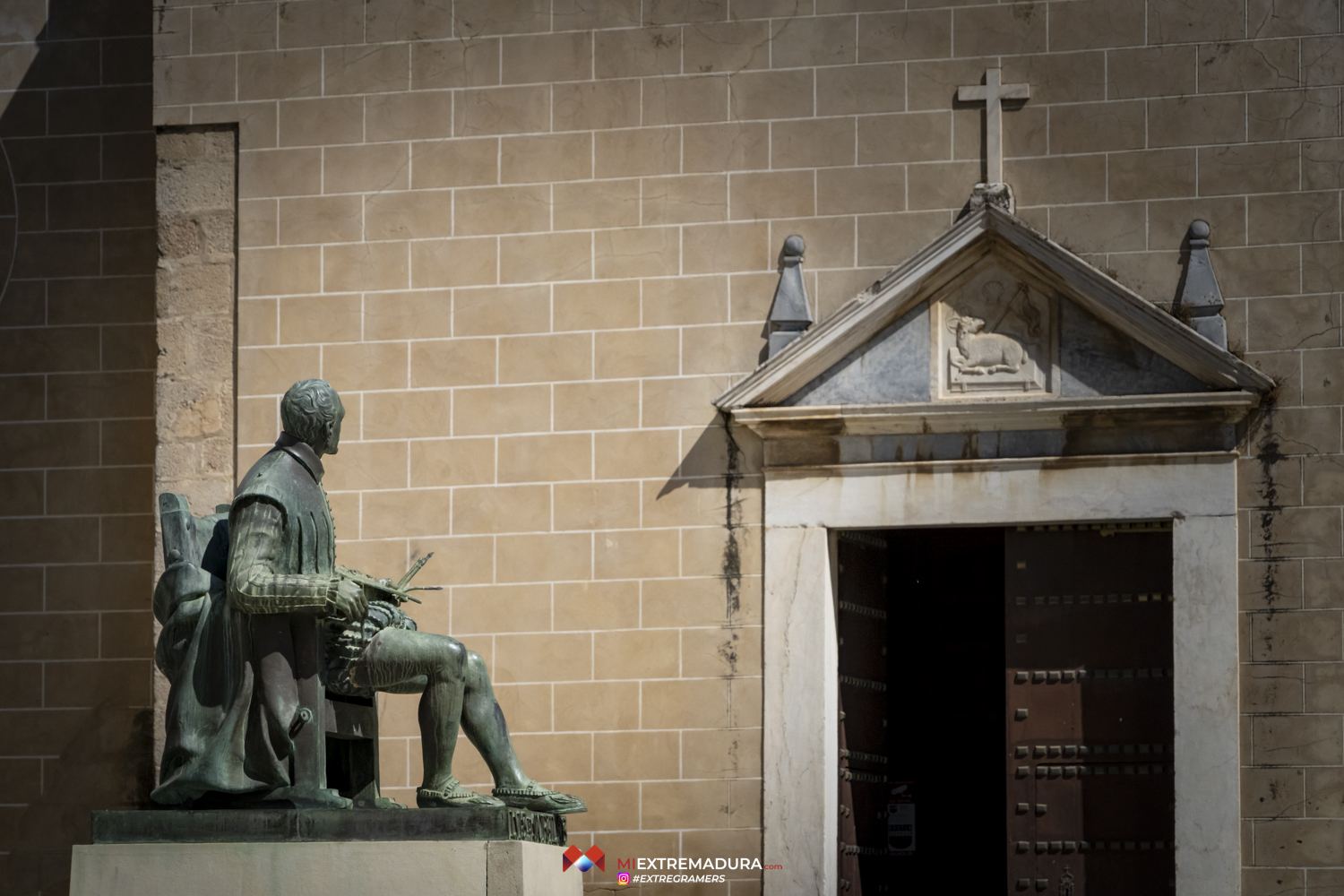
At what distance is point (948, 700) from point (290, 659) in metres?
6.87

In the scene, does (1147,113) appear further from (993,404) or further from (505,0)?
(505,0)

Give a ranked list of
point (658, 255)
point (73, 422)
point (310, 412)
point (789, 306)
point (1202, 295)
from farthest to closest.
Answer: point (73, 422), point (658, 255), point (789, 306), point (1202, 295), point (310, 412)

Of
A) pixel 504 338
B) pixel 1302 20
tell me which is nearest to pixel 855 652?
pixel 504 338

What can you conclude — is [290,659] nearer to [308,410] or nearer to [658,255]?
[308,410]

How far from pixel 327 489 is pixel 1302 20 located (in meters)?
5.28

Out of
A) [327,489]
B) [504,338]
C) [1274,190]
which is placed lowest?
[327,489]

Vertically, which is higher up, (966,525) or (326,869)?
(966,525)

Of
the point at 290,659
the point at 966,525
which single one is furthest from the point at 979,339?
the point at 290,659

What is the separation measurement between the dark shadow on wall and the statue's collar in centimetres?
426

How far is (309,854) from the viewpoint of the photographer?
259 inches

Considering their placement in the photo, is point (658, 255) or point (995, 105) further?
point (658, 255)

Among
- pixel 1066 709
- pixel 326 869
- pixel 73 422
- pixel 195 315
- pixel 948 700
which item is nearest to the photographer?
pixel 326 869

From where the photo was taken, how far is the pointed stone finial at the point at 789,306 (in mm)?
9977

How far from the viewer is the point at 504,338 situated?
1027 cm
